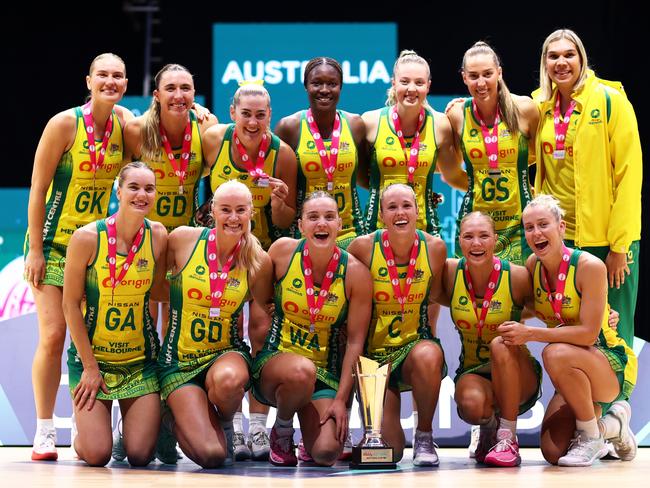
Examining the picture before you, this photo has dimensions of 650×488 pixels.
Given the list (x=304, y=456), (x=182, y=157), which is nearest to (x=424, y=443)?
(x=304, y=456)

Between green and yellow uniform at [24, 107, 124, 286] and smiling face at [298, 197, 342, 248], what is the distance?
1.05 m

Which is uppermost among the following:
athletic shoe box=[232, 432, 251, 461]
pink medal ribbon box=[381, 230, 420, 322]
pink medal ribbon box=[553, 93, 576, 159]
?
pink medal ribbon box=[553, 93, 576, 159]

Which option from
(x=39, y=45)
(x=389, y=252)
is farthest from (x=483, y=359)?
(x=39, y=45)

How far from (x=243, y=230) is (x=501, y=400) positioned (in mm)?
1384

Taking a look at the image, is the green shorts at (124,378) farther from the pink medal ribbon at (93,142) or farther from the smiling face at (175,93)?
the smiling face at (175,93)

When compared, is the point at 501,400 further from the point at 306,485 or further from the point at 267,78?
the point at 267,78

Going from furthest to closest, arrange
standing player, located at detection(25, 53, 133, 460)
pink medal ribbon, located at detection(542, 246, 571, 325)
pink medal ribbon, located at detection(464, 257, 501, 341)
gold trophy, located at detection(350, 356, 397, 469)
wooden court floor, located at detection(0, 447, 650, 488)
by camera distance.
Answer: standing player, located at detection(25, 53, 133, 460) < pink medal ribbon, located at detection(464, 257, 501, 341) < pink medal ribbon, located at detection(542, 246, 571, 325) < gold trophy, located at detection(350, 356, 397, 469) < wooden court floor, located at detection(0, 447, 650, 488)

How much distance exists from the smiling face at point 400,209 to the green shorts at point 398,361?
529mm

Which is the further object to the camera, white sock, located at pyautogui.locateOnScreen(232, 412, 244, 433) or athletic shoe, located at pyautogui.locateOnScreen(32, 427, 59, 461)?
white sock, located at pyautogui.locateOnScreen(232, 412, 244, 433)

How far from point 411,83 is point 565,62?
746mm

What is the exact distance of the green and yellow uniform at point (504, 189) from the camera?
5465 mm

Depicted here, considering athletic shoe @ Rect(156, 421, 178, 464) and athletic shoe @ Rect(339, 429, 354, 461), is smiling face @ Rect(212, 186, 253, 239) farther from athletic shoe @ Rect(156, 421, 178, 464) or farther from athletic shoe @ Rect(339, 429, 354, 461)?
athletic shoe @ Rect(339, 429, 354, 461)

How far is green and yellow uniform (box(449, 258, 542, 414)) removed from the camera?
5.16 m

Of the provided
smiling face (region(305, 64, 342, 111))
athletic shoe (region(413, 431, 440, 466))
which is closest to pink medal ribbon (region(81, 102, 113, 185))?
smiling face (region(305, 64, 342, 111))
